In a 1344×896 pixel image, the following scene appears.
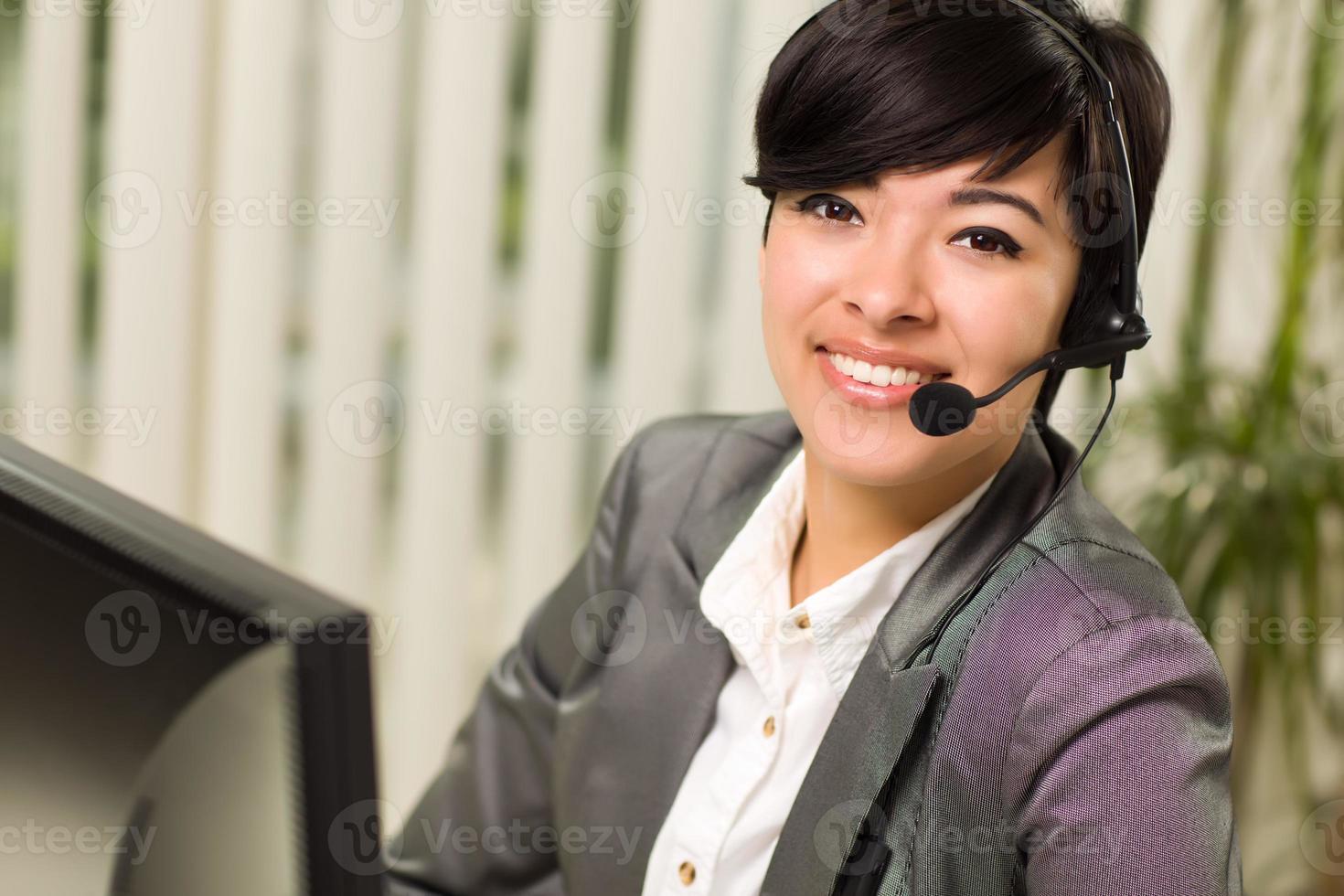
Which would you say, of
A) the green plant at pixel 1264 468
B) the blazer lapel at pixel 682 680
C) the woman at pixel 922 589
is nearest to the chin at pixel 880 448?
the woman at pixel 922 589

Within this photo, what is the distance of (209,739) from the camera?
0.50 m

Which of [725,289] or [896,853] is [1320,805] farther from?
[896,853]

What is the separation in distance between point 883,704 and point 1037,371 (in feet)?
0.96

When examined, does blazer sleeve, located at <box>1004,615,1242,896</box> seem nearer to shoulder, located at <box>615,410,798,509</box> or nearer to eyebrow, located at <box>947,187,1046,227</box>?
eyebrow, located at <box>947,187,1046,227</box>

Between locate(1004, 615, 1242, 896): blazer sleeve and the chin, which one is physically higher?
the chin

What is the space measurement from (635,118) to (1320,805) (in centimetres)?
158

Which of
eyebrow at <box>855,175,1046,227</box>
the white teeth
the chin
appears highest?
eyebrow at <box>855,175,1046,227</box>

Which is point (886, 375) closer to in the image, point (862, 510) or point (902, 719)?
point (862, 510)

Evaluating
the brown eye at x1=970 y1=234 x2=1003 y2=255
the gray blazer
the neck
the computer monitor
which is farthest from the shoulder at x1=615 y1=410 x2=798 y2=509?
the computer monitor

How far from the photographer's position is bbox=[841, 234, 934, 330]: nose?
1.02 metres

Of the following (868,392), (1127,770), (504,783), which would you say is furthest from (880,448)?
(504,783)

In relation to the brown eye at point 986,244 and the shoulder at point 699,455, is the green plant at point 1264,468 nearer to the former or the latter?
the shoulder at point 699,455

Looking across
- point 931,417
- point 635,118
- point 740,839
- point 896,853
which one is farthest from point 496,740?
point 635,118

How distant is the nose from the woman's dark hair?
6 cm
